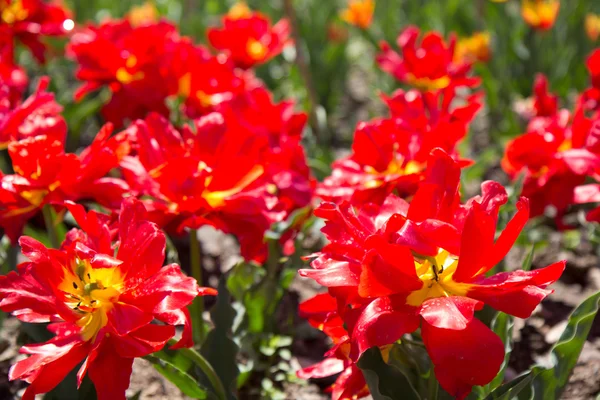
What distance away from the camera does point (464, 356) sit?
89 cm

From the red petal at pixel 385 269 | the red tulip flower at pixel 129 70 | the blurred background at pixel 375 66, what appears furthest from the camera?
the blurred background at pixel 375 66

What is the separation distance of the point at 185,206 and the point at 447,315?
0.51 metres

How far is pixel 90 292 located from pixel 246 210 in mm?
325

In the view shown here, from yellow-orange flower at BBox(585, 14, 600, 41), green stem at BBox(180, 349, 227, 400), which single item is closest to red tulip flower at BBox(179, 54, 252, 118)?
green stem at BBox(180, 349, 227, 400)

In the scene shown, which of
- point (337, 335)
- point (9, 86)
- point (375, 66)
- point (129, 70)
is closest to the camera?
point (337, 335)

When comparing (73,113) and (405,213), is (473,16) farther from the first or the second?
(405,213)

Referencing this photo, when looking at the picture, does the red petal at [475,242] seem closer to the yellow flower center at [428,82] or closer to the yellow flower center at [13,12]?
the yellow flower center at [428,82]

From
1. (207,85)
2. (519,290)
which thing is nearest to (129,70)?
(207,85)

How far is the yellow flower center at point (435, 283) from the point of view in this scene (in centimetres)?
94

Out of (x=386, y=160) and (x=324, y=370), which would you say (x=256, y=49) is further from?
(x=324, y=370)

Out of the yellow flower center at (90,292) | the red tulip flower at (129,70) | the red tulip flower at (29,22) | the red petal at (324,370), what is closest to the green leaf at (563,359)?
the red petal at (324,370)

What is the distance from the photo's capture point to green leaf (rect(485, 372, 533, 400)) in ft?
3.33

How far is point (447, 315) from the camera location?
85 cm

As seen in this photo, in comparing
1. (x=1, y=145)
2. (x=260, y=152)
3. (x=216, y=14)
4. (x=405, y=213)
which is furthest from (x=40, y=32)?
(x=216, y=14)
